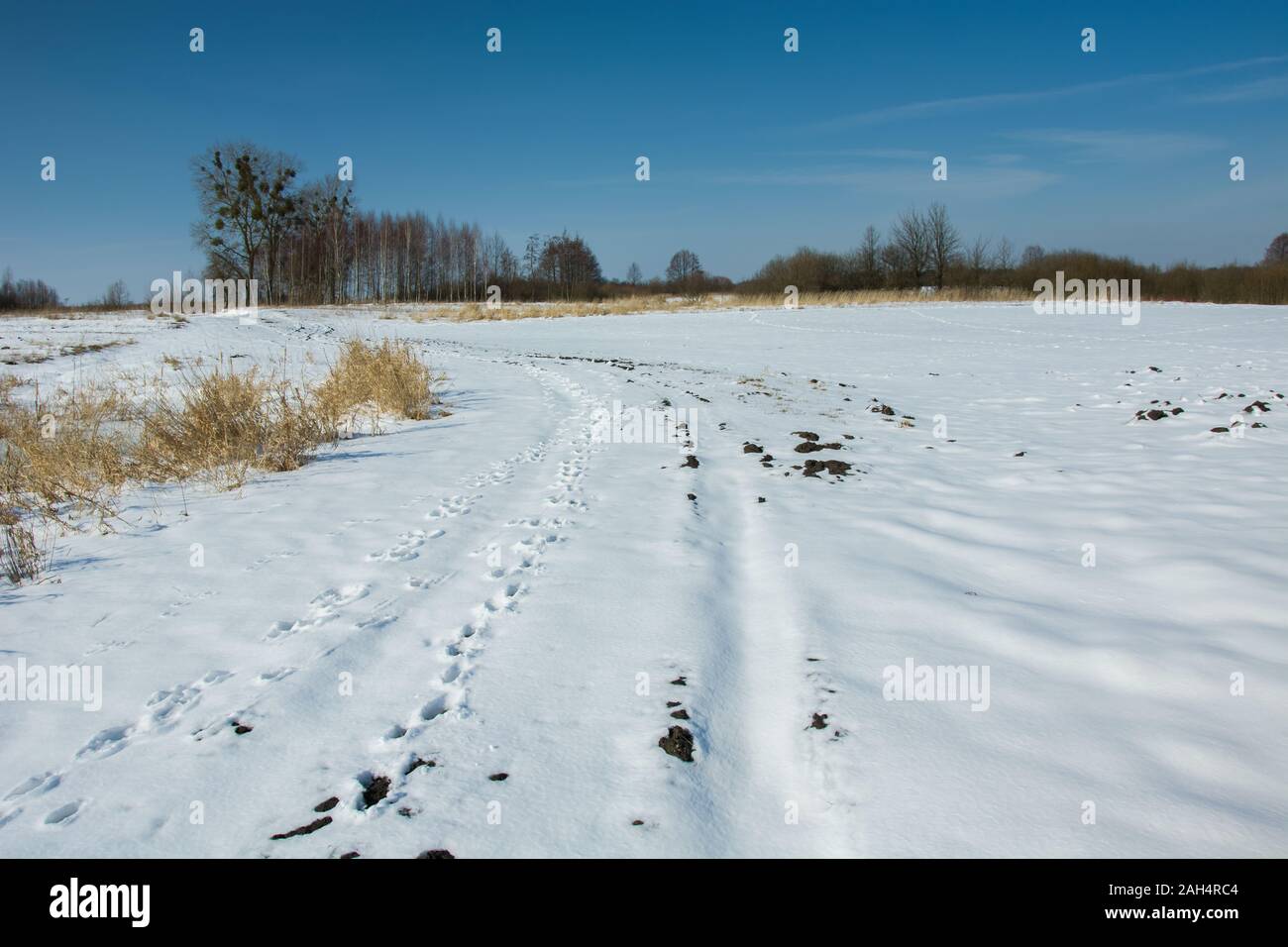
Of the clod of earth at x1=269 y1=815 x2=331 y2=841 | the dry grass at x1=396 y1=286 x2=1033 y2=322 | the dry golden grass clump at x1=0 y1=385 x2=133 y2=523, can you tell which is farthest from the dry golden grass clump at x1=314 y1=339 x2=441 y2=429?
the dry grass at x1=396 y1=286 x2=1033 y2=322

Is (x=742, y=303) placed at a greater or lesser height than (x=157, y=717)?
greater

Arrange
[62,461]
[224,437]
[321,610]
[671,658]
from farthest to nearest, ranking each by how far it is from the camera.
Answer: [224,437] < [62,461] < [321,610] < [671,658]

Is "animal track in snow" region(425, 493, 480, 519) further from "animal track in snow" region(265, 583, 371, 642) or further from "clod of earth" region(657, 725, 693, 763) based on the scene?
"clod of earth" region(657, 725, 693, 763)

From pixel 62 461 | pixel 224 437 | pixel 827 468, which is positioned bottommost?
pixel 827 468

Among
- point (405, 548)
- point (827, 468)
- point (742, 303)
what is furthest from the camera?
point (742, 303)

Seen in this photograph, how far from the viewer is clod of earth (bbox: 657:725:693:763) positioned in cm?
220

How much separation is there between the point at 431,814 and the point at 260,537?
2900mm

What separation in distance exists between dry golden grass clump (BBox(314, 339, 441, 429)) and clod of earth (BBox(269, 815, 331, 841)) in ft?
22.4

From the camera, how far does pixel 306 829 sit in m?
1.90

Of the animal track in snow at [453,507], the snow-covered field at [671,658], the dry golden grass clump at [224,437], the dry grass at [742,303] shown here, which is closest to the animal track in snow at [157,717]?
the snow-covered field at [671,658]

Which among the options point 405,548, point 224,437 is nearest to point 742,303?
point 224,437

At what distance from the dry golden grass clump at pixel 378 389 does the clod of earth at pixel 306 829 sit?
6833 millimetres

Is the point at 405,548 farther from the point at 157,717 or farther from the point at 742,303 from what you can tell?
the point at 742,303

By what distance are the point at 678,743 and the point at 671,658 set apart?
0.60m
